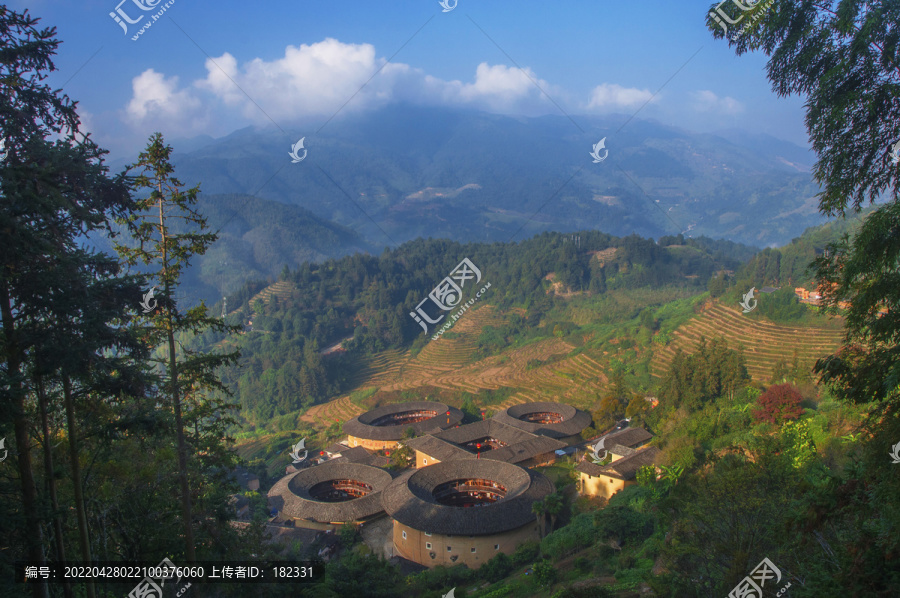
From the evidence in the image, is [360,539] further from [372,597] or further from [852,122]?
[852,122]

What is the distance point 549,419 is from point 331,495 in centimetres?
1098

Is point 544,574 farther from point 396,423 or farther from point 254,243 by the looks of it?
point 254,243

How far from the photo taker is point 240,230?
114750 mm

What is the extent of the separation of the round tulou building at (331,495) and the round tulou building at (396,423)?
17.4ft

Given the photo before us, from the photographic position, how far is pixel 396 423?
27.8m

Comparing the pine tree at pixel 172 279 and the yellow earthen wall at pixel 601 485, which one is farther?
the yellow earthen wall at pixel 601 485

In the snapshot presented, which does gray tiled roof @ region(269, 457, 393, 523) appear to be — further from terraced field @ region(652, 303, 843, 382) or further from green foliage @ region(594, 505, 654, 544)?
terraced field @ region(652, 303, 843, 382)

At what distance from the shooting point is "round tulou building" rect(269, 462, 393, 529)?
55.7ft

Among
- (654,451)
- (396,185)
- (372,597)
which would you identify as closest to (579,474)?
(654,451)

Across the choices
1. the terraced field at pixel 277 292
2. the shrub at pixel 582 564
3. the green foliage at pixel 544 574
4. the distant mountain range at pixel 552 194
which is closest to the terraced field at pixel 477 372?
the shrub at pixel 582 564

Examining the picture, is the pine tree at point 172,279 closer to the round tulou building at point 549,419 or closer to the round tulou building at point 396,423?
the round tulou building at point 549,419

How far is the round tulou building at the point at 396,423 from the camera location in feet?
82.9

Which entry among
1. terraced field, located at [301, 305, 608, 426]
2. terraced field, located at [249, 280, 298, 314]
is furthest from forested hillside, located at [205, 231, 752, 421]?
terraced field, located at [301, 305, 608, 426]

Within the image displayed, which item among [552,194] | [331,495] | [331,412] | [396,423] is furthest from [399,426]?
[552,194]
